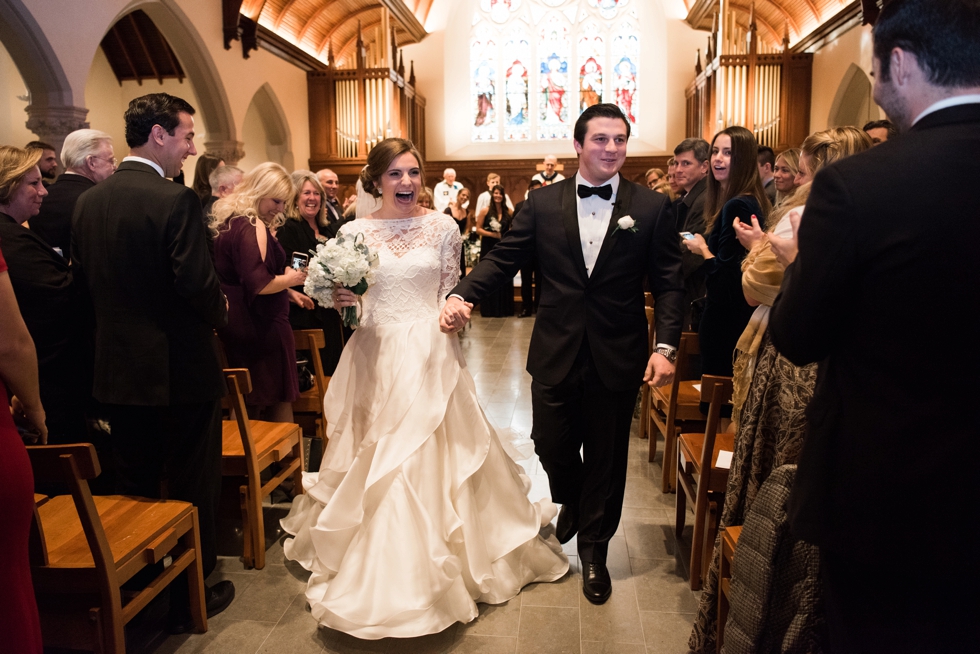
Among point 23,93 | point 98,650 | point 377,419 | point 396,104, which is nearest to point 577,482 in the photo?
point 377,419

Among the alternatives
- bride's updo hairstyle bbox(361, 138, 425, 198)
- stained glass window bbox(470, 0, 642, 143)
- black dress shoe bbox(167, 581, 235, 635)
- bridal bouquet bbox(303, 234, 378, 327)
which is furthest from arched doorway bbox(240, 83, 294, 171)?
black dress shoe bbox(167, 581, 235, 635)

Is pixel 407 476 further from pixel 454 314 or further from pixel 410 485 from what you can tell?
pixel 454 314

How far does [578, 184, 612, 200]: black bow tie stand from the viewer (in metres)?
2.72

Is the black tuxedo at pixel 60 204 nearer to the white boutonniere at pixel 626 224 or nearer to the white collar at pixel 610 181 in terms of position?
the white collar at pixel 610 181

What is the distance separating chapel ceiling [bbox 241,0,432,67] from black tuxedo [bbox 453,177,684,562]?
29.9 ft

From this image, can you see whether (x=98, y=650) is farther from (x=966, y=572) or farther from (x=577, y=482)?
(x=966, y=572)

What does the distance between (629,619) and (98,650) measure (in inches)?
69.4

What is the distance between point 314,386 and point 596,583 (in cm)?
199

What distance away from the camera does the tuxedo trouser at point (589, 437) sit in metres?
2.77

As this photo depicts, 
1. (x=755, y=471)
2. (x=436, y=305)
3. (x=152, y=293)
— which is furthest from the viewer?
(x=436, y=305)

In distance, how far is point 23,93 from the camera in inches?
388

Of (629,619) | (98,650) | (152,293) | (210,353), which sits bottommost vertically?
(629,619)

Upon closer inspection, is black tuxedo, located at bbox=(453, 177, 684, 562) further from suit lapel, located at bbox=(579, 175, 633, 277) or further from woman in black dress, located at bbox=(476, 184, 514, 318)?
woman in black dress, located at bbox=(476, 184, 514, 318)

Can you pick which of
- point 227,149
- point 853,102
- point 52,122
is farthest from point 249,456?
point 853,102
